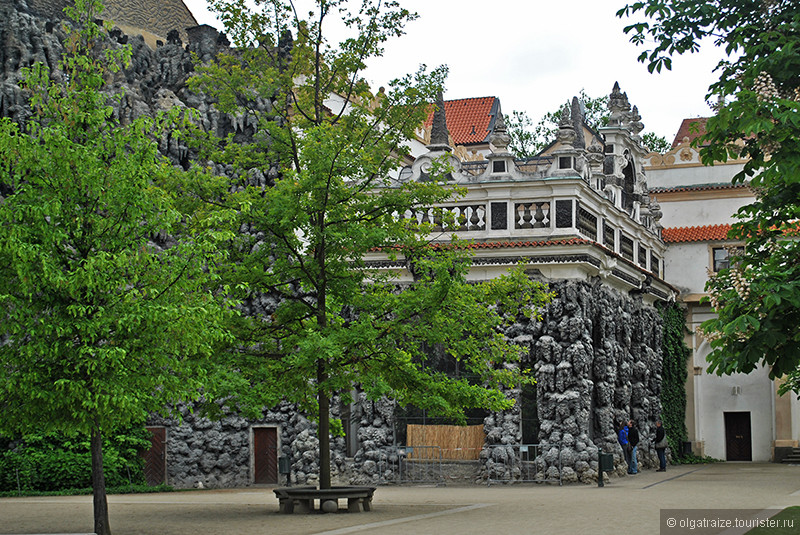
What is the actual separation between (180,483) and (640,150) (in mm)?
19062

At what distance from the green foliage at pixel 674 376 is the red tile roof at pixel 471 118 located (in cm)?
1987

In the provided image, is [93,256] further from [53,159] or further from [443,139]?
[443,139]

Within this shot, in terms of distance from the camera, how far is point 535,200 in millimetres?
29000

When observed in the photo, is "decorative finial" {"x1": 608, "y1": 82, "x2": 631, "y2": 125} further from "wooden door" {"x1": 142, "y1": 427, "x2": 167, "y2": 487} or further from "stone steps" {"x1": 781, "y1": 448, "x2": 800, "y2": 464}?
"wooden door" {"x1": 142, "y1": 427, "x2": 167, "y2": 487}

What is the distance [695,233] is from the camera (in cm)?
4100

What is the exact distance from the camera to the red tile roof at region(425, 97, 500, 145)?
5731cm

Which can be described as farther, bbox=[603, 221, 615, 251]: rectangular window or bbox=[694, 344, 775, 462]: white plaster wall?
bbox=[694, 344, 775, 462]: white plaster wall

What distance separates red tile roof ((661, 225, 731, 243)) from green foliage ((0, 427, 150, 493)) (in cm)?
2291

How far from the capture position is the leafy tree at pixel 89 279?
45.5 ft

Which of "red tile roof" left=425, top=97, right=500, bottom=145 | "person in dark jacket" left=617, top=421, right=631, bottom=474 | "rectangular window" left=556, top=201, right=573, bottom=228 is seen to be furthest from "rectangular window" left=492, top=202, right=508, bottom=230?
"red tile roof" left=425, top=97, right=500, bottom=145

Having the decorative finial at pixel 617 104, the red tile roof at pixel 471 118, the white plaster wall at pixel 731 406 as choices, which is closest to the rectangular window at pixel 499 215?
the decorative finial at pixel 617 104

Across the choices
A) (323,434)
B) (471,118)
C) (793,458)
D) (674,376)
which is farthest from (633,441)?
(471,118)

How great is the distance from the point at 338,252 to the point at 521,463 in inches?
426

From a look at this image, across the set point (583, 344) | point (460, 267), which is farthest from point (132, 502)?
point (583, 344)
